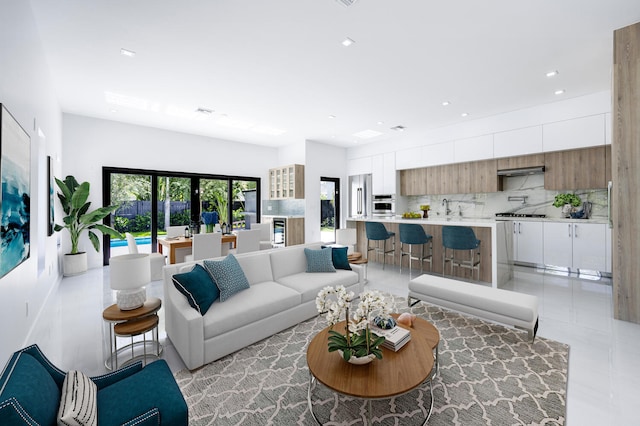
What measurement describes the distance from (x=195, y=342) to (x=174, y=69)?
3.47 meters

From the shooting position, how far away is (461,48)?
331 cm

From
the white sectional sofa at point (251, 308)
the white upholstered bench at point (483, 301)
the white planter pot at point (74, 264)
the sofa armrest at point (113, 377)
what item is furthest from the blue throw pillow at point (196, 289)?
the white planter pot at point (74, 264)

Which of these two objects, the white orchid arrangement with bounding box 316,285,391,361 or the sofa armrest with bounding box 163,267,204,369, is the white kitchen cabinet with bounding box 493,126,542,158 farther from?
the sofa armrest with bounding box 163,267,204,369

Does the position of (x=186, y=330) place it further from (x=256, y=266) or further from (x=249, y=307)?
(x=256, y=266)

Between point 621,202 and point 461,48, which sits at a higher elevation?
point 461,48

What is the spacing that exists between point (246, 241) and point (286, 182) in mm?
3225

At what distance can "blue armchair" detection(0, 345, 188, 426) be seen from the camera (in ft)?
3.15

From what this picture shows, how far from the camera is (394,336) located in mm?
1977

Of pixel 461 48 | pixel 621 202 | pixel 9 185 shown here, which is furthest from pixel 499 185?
pixel 9 185

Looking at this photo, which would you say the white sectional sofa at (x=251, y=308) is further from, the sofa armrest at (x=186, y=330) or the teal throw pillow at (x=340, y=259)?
the teal throw pillow at (x=340, y=259)

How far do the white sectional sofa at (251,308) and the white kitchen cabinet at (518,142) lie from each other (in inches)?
171

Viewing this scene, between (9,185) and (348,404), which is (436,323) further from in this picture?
(9,185)

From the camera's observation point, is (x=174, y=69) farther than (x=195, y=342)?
Yes

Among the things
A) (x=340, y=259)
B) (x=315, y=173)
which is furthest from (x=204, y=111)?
(x=340, y=259)
